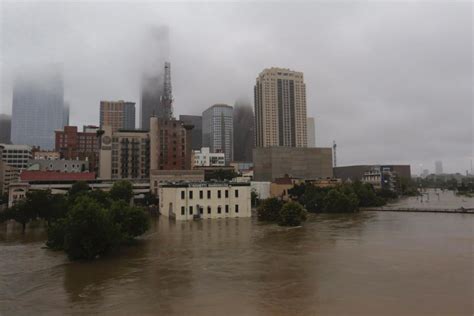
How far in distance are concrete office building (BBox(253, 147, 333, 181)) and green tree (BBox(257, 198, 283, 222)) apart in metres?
71.6

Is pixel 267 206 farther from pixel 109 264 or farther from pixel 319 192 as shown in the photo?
pixel 109 264

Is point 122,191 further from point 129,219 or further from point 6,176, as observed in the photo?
point 6,176

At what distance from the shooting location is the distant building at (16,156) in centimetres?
14962

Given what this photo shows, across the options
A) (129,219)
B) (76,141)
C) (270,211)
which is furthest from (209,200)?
(76,141)

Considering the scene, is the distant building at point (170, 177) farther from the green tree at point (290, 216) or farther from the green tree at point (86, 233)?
the green tree at point (86, 233)

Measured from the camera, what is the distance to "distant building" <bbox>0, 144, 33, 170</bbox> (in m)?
150

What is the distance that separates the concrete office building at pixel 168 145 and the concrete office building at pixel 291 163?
28.5 m

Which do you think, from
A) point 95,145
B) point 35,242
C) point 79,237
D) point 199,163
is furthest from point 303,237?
point 95,145

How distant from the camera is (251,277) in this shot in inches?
1042

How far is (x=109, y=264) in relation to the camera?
31109 mm

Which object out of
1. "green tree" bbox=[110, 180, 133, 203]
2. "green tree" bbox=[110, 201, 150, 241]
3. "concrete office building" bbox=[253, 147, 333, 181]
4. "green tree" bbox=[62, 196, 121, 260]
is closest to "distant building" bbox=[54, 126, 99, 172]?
"concrete office building" bbox=[253, 147, 333, 181]

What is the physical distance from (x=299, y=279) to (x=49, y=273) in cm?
1884

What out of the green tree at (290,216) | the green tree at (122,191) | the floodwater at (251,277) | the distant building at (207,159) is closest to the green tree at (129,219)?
the floodwater at (251,277)

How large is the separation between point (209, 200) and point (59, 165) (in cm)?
8480
